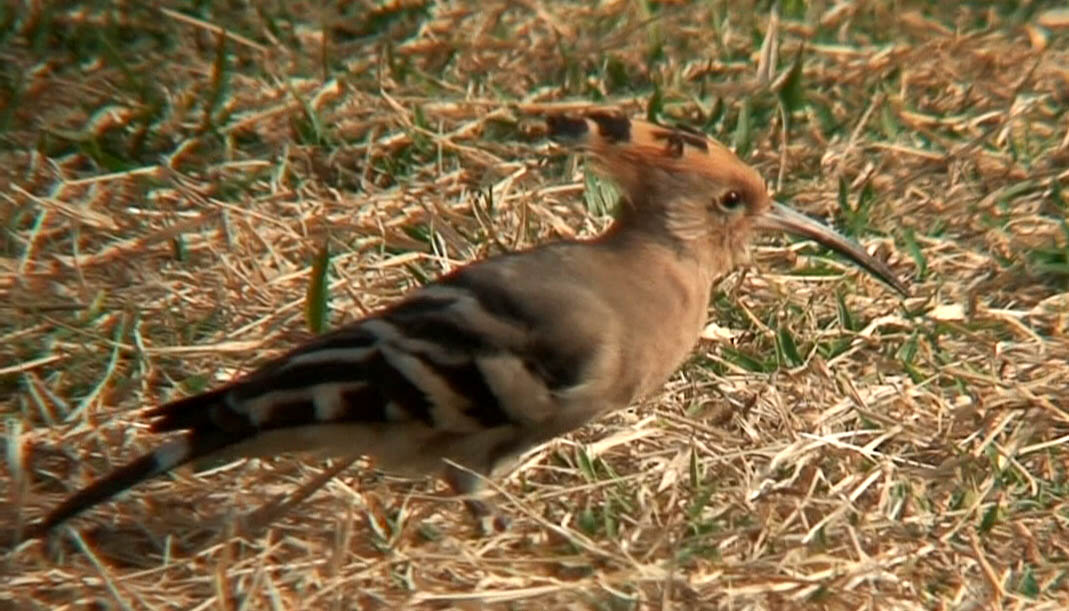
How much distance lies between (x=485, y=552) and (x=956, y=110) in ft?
5.94

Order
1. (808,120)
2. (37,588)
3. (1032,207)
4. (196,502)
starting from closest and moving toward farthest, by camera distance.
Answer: (37,588)
(196,502)
(1032,207)
(808,120)

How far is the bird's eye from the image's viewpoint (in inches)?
116

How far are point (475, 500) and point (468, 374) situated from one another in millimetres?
189

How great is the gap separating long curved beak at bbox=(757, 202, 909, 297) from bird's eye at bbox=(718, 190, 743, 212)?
0.06 meters

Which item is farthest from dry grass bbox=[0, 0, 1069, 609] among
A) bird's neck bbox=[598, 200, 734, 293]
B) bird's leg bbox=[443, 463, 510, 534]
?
bird's neck bbox=[598, 200, 734, 293]

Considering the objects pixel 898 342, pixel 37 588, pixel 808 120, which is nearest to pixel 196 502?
pixel 37 588

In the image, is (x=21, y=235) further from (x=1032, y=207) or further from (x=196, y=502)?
(x=1032, y=207)

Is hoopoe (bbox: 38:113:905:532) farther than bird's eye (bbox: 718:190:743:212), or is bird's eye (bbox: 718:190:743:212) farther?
bird's eye (bbox: 718:190:743:212)

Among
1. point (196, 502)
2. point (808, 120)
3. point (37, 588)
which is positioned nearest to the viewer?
point (37, 588)

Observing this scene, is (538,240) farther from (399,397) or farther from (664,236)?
(399,397)

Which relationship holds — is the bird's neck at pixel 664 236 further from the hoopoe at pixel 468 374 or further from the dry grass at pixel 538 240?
the dry grass at pixel 538 240

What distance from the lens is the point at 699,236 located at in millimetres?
2924

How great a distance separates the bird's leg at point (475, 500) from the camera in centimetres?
272

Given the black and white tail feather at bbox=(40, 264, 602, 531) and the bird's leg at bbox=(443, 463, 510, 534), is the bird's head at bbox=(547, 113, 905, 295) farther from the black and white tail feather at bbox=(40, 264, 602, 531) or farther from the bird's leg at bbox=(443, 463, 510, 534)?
the bird's leg at bbox=(443, 463, 510, 534)
